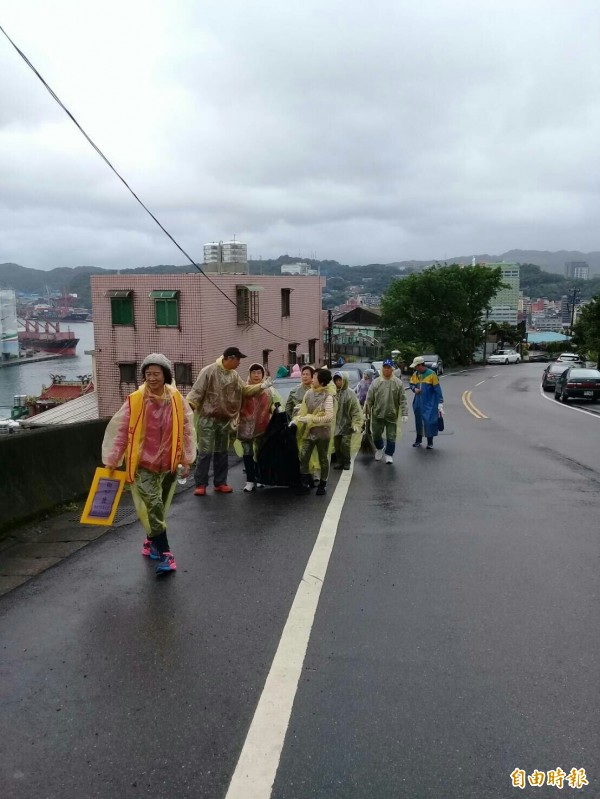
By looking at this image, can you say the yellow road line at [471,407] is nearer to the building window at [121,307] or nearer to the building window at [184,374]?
the building window at [184,374]

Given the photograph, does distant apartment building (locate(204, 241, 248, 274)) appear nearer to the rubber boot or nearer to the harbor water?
the rubber boot

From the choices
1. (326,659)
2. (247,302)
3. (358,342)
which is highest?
(247,302)

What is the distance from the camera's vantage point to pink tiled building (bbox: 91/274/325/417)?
31266mm

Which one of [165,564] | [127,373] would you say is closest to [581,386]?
[127,373]

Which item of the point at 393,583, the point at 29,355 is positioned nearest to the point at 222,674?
the point at 393,583

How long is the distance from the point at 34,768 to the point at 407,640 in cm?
215

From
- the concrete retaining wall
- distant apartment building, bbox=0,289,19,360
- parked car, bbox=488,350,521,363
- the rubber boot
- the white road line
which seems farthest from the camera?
distant apartment building, bbox=0,289,19,360

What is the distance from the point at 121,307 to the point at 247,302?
6362mm

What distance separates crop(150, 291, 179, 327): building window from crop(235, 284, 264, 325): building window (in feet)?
11.6

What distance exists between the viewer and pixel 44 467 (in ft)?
23.4

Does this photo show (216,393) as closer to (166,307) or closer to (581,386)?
(581,386)

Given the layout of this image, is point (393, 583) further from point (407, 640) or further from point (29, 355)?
point (29, 355)

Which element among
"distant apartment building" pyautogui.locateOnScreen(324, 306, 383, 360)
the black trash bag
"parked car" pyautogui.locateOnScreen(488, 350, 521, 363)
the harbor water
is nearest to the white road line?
the black trash bag

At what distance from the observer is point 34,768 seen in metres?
2.87
